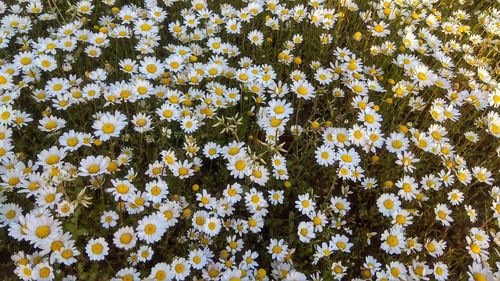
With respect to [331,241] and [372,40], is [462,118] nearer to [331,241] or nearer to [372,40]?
[372,40]

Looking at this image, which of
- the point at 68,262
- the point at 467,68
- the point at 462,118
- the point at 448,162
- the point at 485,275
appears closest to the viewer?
the point at 68,262

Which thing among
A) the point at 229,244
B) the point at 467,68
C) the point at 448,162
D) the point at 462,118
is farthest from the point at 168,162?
the point at 467,68

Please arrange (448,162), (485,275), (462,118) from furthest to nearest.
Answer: (462,118) < (448,162) < (485,275)

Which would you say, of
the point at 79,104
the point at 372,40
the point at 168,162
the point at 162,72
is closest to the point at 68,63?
the point at 79,104

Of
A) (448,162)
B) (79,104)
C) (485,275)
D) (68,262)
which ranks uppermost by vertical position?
(448,162)

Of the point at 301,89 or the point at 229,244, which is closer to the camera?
the point at 229,244

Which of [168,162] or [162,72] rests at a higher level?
[162,72]

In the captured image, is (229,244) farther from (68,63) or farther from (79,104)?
(68,63)
